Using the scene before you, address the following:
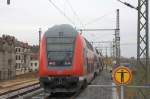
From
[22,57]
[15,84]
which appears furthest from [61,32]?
[22,57]

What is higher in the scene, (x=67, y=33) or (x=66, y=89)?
(x=67, y=33)

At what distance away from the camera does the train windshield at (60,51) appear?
22844 millimetres

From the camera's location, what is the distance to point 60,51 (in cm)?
2306

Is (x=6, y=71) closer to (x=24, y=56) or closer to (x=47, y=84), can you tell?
(x=24, y=56)

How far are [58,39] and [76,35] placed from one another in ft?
3.39

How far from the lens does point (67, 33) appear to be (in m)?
23.7

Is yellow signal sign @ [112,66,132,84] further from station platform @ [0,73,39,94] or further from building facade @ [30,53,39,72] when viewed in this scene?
building facade @ [30,53,39,72]

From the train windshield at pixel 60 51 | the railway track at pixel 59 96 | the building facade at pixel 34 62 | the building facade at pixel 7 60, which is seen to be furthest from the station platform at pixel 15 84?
the building facade at pixel 34 62

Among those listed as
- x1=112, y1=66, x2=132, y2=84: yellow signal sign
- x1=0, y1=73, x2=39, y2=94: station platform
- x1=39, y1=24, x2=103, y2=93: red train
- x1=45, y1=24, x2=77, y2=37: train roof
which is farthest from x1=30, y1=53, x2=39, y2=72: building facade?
x1=112, y1=66, x2=132, y2=84: yellow signal sign

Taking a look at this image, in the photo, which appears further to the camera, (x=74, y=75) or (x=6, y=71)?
(x=6, y=71)

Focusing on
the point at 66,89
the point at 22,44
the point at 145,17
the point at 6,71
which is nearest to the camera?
the point at 145,17

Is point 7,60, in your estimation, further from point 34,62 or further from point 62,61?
point 62,61

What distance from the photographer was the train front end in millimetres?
22469

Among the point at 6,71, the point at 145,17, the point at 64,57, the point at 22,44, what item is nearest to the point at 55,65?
the point at 64,57
